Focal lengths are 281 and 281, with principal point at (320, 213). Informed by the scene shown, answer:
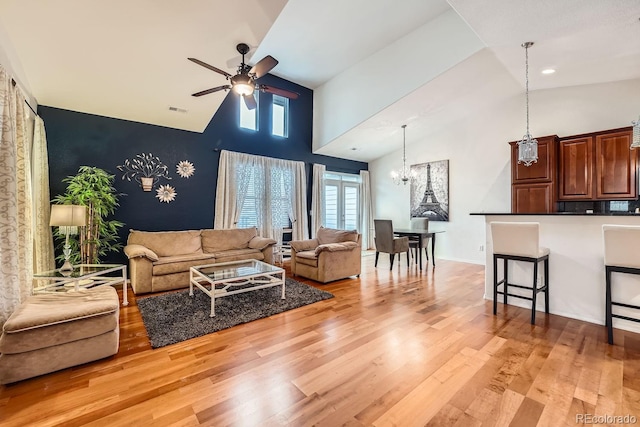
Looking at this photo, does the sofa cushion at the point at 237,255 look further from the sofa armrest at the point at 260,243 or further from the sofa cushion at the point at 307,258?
the sofa cushion at the point at 307,258

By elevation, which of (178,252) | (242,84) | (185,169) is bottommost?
(178,252)

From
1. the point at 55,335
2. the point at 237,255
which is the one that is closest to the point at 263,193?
the point at 237,255

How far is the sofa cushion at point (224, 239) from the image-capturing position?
505 cm

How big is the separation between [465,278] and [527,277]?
4.88 feet

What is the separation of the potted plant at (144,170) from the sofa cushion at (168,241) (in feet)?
2.93

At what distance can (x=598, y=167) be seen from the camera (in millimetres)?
4559

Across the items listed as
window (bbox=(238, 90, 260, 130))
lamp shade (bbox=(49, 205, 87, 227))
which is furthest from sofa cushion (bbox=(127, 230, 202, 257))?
window (bbox=(238, 90, 260, 130))

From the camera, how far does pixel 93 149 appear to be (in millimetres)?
4457

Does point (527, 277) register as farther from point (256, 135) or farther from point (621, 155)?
point (256, 135)

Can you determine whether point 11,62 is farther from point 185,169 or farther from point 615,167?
point 615,167

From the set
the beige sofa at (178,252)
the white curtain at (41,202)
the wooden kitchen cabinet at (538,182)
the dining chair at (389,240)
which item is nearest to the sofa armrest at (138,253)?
the beige sofa at (178,252)

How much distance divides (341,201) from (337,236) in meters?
3.11

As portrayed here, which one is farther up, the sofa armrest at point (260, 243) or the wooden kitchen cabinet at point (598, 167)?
the wooden kitchen cabinet at point (598, 167)

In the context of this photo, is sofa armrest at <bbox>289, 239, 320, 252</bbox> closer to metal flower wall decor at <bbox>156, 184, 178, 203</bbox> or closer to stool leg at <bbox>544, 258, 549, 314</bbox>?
metal flower wall decor at <bbox>156, 184, 178, 203</bbox>
